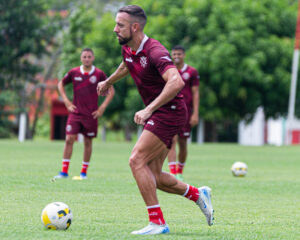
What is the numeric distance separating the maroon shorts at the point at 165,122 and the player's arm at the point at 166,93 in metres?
0.25

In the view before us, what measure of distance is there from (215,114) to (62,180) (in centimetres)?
2647

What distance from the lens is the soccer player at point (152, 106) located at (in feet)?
20.5

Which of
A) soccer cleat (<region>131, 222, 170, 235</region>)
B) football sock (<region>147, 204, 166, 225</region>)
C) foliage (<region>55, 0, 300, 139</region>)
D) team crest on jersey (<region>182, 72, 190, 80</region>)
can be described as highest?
foliage (<region>55, 0, 300, 139</region>)

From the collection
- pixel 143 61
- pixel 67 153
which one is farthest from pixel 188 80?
pixel 143 61

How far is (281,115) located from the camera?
1638 inches

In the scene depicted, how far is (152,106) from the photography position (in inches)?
244

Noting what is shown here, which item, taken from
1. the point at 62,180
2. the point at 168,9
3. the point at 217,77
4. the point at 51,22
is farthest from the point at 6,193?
the point at 51,22

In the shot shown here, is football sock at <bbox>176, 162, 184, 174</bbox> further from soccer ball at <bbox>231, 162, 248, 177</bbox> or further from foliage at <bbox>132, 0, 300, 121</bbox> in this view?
foliage at <bbox>132, 0, 300, 121</bbox>

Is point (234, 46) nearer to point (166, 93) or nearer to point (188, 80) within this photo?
point (188, 80)

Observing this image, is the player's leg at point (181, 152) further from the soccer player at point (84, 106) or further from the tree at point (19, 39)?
the tree at point (19, 39)

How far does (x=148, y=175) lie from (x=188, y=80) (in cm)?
651

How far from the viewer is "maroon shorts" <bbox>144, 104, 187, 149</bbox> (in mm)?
6434

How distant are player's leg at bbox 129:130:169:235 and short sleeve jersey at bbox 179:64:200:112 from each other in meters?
6.27

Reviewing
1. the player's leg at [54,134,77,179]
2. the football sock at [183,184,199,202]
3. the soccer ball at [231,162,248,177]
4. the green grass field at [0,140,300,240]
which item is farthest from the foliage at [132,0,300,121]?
the football sock at [183,184,199,202]
